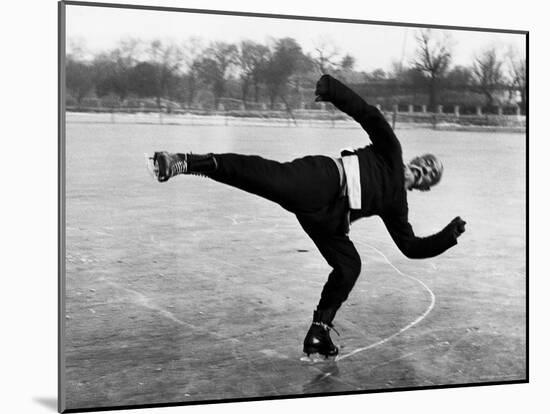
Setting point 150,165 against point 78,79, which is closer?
point 78,79

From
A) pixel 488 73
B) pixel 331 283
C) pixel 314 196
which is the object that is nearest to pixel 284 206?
pixel 314 196

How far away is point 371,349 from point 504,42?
5.53ft

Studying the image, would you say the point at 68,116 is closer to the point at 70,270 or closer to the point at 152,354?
the point at 70,270

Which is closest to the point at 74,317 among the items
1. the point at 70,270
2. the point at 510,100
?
the point at 70,270

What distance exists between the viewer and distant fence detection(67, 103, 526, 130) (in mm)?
4359

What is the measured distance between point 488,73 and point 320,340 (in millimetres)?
1587

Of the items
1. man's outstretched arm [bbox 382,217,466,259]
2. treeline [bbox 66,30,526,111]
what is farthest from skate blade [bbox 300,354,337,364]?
treeline [bbox 66,30,526,111]

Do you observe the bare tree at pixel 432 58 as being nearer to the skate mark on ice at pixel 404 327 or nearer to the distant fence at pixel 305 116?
the distant fence at pixel 305 116

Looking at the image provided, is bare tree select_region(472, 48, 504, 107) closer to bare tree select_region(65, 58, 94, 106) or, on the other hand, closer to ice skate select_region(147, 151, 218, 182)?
ice skate select_region(147, 151, 218, 182)

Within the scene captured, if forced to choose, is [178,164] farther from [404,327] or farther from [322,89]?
[404,327]

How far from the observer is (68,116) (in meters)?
4.26

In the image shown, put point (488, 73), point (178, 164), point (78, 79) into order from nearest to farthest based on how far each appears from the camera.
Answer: point (78, 79) < point (178, 164) < point (488, 73)

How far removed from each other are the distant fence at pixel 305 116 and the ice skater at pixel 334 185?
0.09 m

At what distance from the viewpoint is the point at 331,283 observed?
4613 mm
